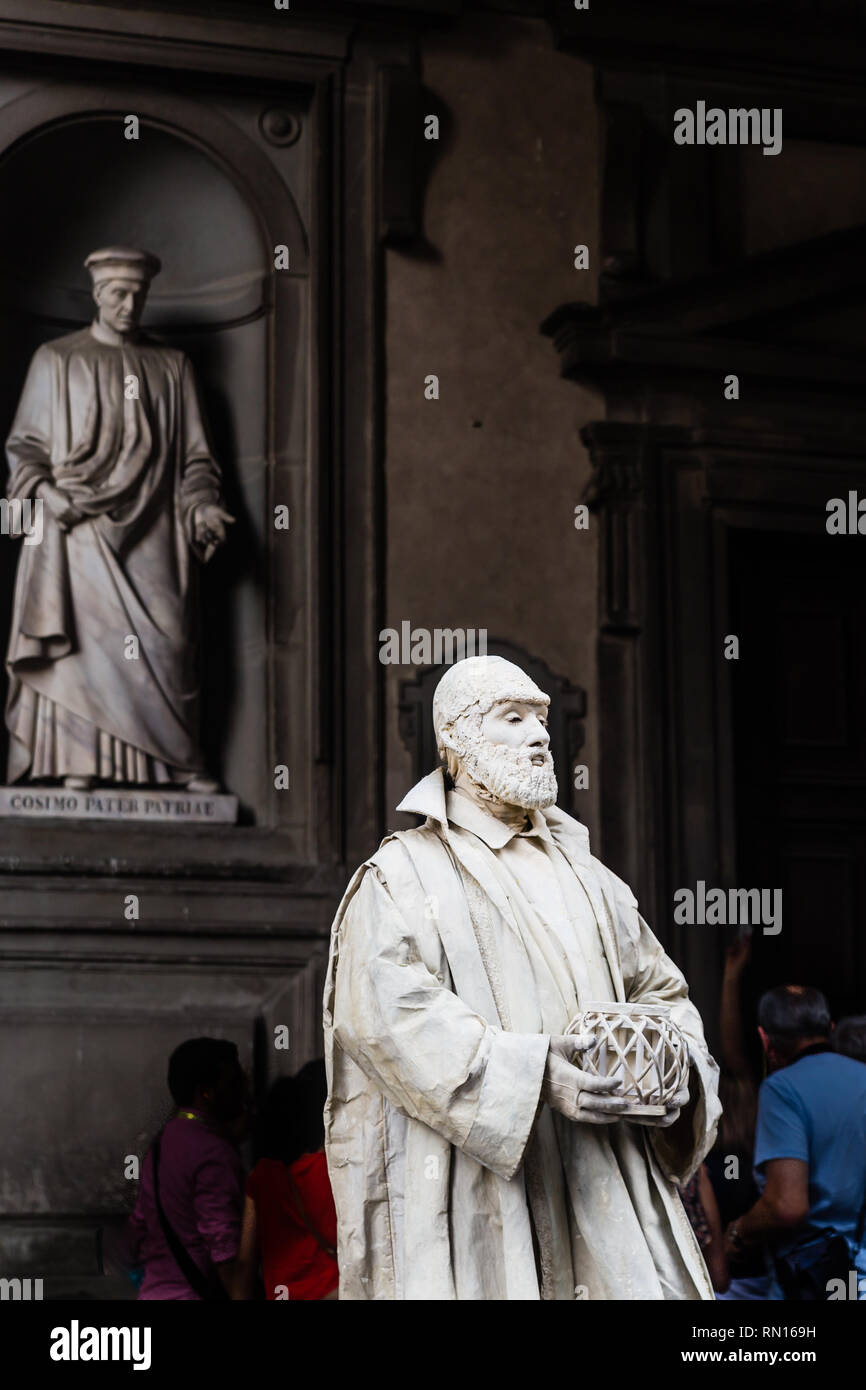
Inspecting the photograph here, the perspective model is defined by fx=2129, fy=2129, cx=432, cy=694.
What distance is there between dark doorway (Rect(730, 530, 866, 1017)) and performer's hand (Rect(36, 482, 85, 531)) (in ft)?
9.67

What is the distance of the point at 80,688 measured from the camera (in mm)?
8617

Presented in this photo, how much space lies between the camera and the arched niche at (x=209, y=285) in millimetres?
9000

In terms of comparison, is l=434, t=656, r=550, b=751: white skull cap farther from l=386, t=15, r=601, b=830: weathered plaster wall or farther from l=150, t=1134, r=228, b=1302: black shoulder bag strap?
l=386, t=15, r=601, b=830: weathered plaster wall

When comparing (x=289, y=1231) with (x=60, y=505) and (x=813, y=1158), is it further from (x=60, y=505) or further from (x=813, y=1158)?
(x=60, y=505)

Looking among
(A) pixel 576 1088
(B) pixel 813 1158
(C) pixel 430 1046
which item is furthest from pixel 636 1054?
(B) pixel 813 1158

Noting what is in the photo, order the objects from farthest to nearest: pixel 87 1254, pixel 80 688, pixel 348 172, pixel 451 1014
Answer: pixel 348 172
pixel 80 688
pixel 87 1254
pixel 451 1014

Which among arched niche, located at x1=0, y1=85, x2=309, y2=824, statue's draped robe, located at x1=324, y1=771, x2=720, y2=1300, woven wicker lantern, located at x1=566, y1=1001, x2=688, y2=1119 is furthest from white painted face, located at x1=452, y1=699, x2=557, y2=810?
arched niche, located at x1=0, y1=85, x2=309, y2=824

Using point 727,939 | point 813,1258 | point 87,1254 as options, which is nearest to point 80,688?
point 87,1254

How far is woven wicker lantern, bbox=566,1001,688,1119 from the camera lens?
397 cm

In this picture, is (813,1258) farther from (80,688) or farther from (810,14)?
(810,14)

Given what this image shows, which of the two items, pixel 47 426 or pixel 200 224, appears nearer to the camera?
pixel 47 426

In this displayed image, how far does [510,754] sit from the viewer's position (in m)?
4.51

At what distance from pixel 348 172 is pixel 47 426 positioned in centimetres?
175

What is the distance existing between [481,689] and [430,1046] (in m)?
0.85
